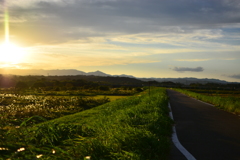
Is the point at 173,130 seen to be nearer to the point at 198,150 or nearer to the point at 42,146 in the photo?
the point at 198,150

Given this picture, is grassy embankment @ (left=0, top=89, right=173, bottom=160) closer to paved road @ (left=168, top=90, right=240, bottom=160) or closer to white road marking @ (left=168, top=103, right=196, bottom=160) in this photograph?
white road marking @ (left=168, top=103, right=196, bottom=160)

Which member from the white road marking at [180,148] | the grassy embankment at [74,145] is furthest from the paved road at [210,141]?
the grassy embankment at [74,145]

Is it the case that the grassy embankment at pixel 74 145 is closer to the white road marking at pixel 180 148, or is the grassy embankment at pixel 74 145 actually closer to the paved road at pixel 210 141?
the white road marking at pixel 180 148

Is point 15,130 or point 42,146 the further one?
point 15,130

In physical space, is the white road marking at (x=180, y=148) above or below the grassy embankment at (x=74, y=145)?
below

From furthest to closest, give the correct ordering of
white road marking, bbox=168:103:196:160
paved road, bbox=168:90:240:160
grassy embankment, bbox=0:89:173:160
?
paved road, bbox=168:90:240:160 < white road marking, bbox=168:103:196:160 < grassy embankment, bbox=0:89:173:160

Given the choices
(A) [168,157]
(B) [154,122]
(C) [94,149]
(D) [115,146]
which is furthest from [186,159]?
(B) [154,122]

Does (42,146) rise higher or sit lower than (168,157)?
higher

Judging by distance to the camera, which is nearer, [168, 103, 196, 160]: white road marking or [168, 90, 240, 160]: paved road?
[168, 103, 196, 160]: white road marking

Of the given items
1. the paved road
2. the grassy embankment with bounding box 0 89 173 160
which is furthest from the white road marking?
the grassy embankment with bounding box 0 89 173 160

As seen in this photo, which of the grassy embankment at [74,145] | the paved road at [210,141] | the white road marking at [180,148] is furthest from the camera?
the paved road at [210,141]

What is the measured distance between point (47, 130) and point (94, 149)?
1884 mm

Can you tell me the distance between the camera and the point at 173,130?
10094mm

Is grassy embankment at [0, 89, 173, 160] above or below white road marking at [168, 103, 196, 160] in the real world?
above
